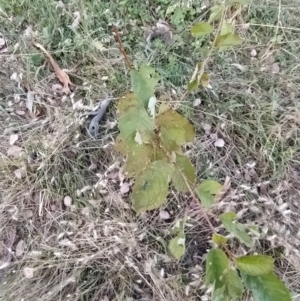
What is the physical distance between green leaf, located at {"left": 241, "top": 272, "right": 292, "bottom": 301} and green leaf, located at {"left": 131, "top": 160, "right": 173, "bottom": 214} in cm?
28

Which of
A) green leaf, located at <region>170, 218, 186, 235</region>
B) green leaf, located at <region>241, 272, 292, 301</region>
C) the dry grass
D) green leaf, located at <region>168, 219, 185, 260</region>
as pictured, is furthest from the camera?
the dry grass

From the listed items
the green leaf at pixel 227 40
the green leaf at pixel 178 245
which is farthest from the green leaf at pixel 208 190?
the green leaf at pixel 227 40

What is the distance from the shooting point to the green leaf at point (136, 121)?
1.08 metres

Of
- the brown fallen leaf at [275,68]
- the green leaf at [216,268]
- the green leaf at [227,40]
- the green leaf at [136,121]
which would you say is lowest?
the brown fallen leaf at [275,68]

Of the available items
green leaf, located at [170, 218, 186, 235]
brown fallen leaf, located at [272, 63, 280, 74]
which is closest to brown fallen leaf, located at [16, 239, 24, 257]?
green leaf, located at [170, 218, 186, 235]

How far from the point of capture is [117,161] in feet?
5.60

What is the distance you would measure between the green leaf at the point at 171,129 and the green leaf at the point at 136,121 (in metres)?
0.08

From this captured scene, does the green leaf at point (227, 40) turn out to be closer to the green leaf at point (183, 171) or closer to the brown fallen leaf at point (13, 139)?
the green leaf at point (183, 171)

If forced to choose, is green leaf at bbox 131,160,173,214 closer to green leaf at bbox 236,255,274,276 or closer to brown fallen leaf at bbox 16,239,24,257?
green leaf at bbox 236,255,274,276

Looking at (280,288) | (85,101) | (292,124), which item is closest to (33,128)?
(85,101)

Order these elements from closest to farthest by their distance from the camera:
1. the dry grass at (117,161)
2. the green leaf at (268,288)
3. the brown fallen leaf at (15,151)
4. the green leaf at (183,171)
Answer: the green leaf at (268,288)
the green leaf at (183,171)
the dry grass at (117,161)
the brown fallen leaf at (15,151)

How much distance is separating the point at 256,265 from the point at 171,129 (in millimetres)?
374

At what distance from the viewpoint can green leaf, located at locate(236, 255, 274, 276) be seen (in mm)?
977

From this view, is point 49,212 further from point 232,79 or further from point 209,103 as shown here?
point 232,79
